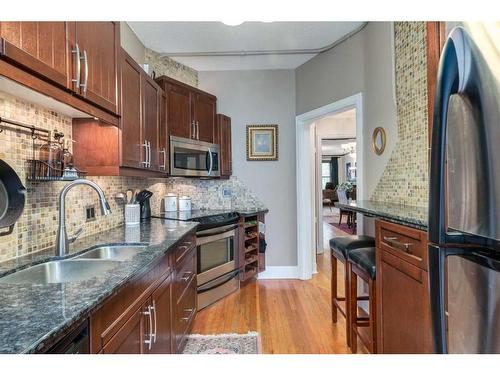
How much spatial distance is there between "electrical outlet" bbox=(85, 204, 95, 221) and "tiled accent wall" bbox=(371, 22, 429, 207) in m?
2.22

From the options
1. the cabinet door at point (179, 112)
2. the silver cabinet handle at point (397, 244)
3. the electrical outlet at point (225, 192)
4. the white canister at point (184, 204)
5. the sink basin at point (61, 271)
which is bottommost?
the sink basin at point (61, 271)

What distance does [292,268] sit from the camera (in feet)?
12.4

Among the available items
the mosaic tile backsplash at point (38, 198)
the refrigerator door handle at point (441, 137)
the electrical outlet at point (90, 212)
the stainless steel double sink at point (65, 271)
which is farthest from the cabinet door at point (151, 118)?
the refrigerator door handle at point (441, 137)

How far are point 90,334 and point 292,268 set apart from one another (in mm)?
3112

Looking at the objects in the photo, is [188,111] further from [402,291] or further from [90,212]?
[402,291]

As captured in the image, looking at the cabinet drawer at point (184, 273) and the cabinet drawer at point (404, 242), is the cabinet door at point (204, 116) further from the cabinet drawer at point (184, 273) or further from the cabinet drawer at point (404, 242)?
the cabinet drawer at point (404, 242)

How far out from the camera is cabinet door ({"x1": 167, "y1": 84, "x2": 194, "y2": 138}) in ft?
9.23

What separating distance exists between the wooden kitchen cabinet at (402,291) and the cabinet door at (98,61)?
164 cm

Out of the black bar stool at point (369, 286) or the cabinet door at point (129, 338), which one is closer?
the cabinet door at point (129, 338)

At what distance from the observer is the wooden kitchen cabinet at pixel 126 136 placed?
180cm

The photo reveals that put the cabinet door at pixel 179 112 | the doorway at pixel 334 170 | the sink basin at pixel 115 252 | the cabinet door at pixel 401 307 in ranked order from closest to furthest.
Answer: the cabinet door at pixel 401 307 < the sink basin at pixel 115 252 < the cabinet door at pixel 179 112 < the doorway at pixel 334 170

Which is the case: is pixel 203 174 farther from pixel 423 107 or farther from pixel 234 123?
pixel 423 107

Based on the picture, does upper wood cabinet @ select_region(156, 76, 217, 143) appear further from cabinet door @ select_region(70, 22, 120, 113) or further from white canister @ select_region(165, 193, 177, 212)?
cabinet door @ select_region(70, 22, 120, 113)

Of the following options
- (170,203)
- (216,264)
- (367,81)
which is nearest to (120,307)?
(216,264)
